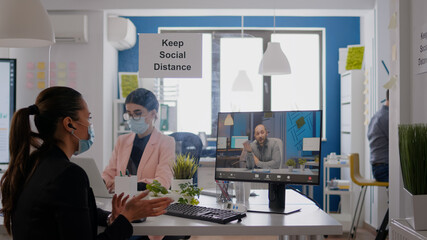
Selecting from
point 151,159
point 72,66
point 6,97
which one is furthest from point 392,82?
point 72,66

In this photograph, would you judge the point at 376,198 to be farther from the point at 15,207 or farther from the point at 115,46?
the point at 15,207

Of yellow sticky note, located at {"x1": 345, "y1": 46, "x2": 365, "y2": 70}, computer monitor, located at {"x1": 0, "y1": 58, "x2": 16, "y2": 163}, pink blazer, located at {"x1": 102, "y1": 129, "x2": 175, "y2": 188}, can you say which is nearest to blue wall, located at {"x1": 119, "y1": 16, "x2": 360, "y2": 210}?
yellow sticky note, located at {"x1": 345, "y1": 46, "x2": 365, "y2": 70}

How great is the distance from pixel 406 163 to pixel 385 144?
276 cm

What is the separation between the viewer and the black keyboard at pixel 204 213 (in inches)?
75.1

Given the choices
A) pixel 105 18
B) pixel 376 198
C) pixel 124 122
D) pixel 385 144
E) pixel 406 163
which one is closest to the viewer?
pixel 406 163

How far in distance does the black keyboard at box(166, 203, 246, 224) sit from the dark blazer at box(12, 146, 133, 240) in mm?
574

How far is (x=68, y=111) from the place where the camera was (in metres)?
1.67

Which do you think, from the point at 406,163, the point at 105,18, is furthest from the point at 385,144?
the point at 105,18

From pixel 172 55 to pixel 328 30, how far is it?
379 centimetres

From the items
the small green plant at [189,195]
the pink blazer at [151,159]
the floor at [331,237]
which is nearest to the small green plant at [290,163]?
the small green plant at [189,195]

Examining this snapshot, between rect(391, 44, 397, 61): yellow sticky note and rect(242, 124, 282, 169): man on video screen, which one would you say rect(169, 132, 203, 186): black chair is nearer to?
rect(242, 124, 282, 169): man on video screen

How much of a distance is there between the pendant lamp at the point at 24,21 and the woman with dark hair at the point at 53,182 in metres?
1.14

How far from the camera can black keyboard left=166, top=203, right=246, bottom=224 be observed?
1907 millimetres

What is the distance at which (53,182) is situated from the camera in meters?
1.46
